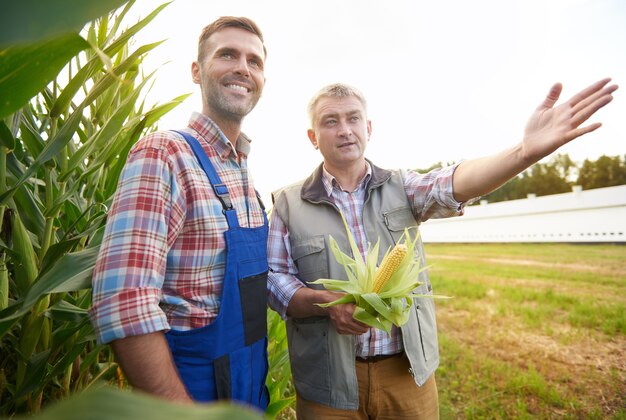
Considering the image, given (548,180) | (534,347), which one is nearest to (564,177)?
(548,180)

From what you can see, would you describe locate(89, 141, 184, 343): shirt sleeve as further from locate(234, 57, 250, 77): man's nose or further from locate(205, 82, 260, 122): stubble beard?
locate(234, 57, 250, 77): man's nose

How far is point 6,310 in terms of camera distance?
796 millimetres

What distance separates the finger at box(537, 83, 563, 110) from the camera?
1343mm

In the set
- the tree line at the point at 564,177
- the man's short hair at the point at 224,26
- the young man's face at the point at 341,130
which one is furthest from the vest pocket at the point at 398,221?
the tree line at the point at 564,177

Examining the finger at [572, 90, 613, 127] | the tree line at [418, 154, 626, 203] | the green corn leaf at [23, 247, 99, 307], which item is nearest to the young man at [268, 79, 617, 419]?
the finger at [572, 90, 613, 127]

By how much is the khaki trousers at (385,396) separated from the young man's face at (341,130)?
3.14 feet

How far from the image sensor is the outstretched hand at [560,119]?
4.20 feet

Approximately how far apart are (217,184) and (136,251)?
32cm

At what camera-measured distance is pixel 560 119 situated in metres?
1.33

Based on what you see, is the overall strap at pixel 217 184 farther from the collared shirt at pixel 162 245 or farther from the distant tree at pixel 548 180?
the distant tree at pixel 548 180

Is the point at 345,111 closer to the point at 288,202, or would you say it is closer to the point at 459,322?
the point at 288,202

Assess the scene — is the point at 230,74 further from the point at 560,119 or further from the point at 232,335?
the point at 560,119

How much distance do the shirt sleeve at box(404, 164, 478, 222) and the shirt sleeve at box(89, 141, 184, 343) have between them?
3.80 ft

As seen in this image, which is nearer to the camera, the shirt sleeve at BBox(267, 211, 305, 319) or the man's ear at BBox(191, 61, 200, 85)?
the man's ear at BBox(191, 61, 200, 85)
